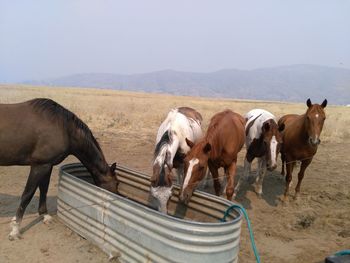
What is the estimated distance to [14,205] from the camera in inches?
249

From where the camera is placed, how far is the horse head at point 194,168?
4605mm

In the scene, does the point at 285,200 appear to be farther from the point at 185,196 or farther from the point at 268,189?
the point at 185,196

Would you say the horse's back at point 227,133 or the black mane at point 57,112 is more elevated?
the black mane at point 57,112

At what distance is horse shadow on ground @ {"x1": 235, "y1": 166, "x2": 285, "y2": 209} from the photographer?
7.22 m

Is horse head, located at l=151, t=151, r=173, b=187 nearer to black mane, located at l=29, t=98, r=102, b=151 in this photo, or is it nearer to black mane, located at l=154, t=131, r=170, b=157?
black mane, located at l=154, t=131, r=170, b=157

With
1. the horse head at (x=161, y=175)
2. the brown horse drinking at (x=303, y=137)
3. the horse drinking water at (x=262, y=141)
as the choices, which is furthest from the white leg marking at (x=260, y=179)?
the horse head at (x=161, y=175)

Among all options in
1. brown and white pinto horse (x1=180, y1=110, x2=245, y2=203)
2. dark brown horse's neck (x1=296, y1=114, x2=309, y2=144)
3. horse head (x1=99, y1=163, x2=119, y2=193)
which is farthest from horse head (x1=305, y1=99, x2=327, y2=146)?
horse head (x1=99, y1=163, x2=119, y2=193)

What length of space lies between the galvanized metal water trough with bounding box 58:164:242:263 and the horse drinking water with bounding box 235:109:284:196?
2127 millimetres

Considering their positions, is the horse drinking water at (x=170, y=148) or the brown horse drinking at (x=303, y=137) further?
the brown horse drinking at (x=303, y=137)

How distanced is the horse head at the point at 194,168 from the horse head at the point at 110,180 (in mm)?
1467

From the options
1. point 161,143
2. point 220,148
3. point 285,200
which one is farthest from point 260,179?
point 161,143

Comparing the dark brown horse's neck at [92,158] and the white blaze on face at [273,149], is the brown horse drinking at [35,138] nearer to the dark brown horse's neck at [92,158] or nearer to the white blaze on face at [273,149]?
the dark brown horse's neck at [92,158]

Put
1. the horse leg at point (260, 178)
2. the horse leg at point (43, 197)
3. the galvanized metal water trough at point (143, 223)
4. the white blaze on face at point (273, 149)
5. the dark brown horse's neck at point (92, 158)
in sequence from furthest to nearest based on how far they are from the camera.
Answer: the horse leg at point (260, 178)
the white blaze on face at point (273, 149)
the horse leg at point (43, 197)
the dark brown horse's neck at point (92, 158)
the galvanized metal water trough at point (143, 223)

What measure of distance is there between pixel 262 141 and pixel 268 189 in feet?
5.12
